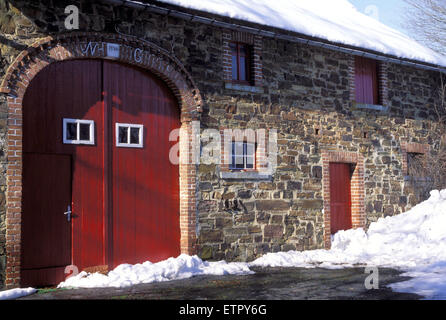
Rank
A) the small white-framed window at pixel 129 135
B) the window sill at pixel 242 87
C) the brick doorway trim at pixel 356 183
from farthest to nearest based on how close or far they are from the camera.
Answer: the brick doorway trim at pixel 356 183
the window sill at pixel 242 87
the small white-framed window at pixel 129 135

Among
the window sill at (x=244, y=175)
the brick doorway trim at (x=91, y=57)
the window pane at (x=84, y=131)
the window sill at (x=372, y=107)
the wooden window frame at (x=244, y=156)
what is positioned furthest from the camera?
the window sill at (x=372, y=107)

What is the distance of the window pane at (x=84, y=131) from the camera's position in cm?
899

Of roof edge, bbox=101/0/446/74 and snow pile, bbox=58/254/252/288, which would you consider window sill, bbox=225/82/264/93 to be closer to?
roof edge, bbox=101/0/446/74

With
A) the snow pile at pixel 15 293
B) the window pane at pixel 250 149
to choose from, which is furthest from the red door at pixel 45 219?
the window pane at pixel 250 149

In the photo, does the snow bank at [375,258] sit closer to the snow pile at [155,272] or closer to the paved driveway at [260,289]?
the snow pile at [155,272]

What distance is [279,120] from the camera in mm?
11539

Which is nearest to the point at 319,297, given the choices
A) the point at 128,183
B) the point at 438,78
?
the point at 128,183

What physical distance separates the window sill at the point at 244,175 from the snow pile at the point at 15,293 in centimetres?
421

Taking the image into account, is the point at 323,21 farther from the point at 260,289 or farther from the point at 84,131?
the point at 260,289

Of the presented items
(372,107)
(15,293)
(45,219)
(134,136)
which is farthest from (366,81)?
(15,293)

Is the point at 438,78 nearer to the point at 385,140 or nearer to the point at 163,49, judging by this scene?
the point at 385,140

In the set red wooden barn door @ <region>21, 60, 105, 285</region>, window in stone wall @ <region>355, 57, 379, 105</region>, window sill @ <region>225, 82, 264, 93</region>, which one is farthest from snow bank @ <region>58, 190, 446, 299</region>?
window sill @ <region>225, 82, 264, 93</region>

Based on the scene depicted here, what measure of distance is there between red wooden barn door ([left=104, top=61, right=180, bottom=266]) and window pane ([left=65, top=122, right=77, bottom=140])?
69 centimetres

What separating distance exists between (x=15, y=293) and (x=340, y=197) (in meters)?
8.04
